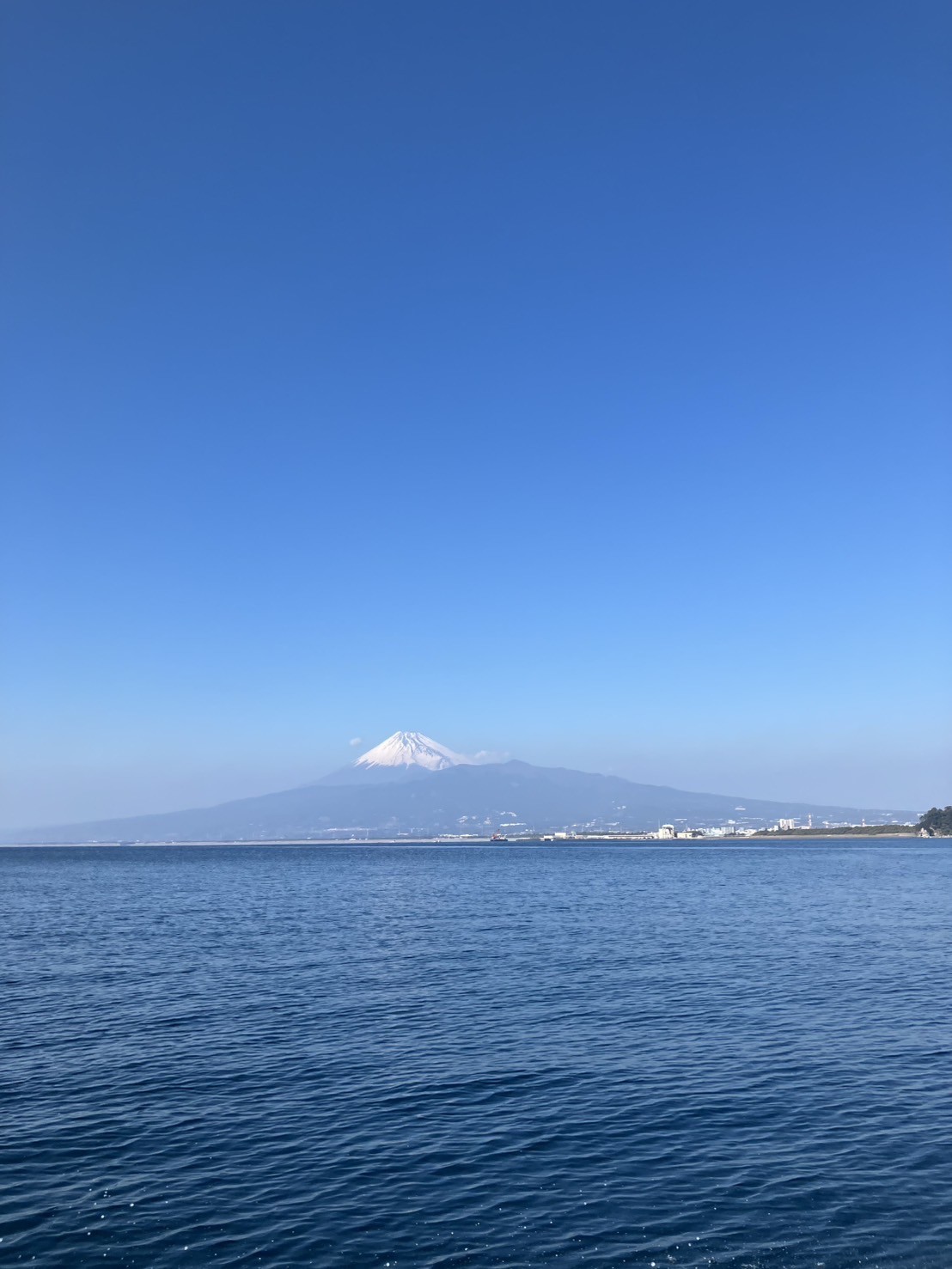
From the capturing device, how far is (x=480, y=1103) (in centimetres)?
2377

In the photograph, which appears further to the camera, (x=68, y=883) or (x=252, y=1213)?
(x=68, y=883)

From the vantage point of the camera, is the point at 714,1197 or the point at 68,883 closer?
the point at 714,1197

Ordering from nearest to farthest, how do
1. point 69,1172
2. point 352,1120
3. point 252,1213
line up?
point 252,1213, point 69,1172, point 352,1120

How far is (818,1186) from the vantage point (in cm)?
1841

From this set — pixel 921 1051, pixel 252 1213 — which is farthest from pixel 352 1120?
pixel 921 1051

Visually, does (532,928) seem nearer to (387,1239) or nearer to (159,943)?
(159,943)

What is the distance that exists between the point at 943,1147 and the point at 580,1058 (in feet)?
35.1

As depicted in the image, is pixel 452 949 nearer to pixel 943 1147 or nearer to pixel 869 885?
pixel 943 1147

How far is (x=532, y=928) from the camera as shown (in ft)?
207

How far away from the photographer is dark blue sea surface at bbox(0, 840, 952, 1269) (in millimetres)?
16453

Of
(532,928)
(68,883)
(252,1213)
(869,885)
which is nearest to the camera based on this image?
(252,1213)

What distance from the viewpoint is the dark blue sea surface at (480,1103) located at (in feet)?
54.0

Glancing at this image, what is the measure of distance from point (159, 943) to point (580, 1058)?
1464 inches

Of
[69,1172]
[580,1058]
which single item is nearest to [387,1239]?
[69,1172]
